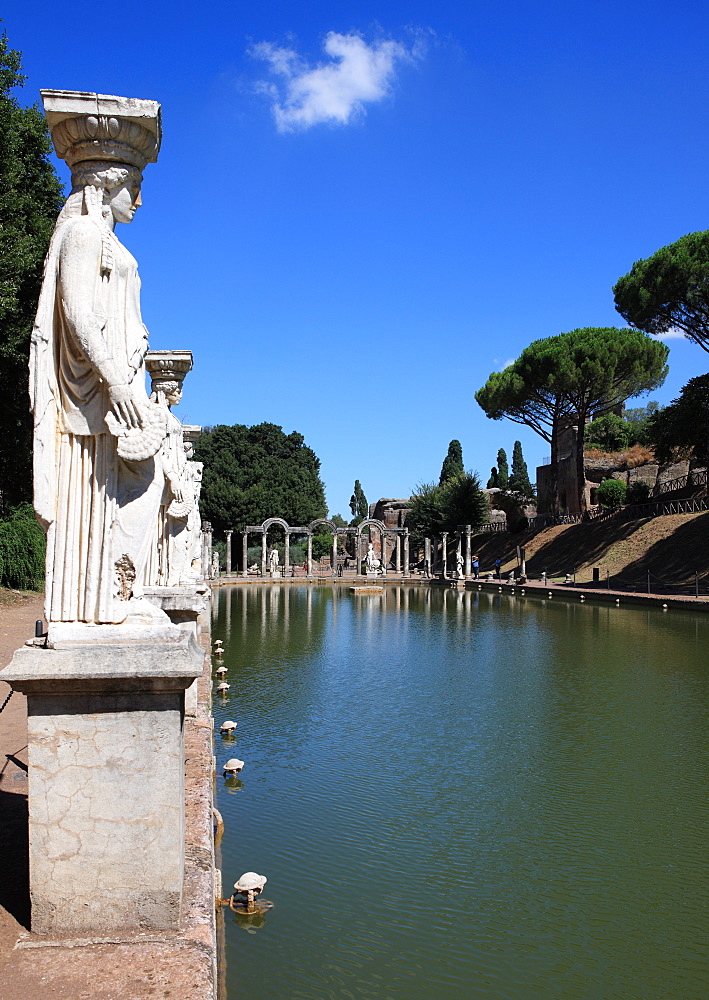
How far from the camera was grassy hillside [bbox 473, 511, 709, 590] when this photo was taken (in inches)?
1057

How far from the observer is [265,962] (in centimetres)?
411

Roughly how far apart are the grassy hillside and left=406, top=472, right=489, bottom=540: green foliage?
301 centimetres

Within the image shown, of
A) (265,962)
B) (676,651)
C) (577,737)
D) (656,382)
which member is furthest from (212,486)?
(265,962)

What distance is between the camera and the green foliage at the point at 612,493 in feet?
127

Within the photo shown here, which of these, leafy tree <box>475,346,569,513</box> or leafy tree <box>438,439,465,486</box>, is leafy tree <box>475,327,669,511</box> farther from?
leafy tree <box>438,439,465,486</box>

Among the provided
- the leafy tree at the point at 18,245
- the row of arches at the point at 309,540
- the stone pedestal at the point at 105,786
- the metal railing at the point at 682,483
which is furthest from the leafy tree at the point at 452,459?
the stone pedestal at the point at 105,786

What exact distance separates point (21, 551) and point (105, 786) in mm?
14905

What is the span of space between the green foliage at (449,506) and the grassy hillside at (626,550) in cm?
301

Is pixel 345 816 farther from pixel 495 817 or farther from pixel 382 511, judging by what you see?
pixel 382 511

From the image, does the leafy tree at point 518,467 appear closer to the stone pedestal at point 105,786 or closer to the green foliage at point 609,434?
the green foliage at point 609,434

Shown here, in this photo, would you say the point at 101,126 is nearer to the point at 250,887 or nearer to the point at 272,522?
the point at 250,887

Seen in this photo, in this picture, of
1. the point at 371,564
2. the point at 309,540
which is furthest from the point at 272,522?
the point at 371,564

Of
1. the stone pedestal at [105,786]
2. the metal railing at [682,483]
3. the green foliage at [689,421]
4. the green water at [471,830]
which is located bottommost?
the green water at [471,830]

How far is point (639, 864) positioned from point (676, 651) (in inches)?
364
